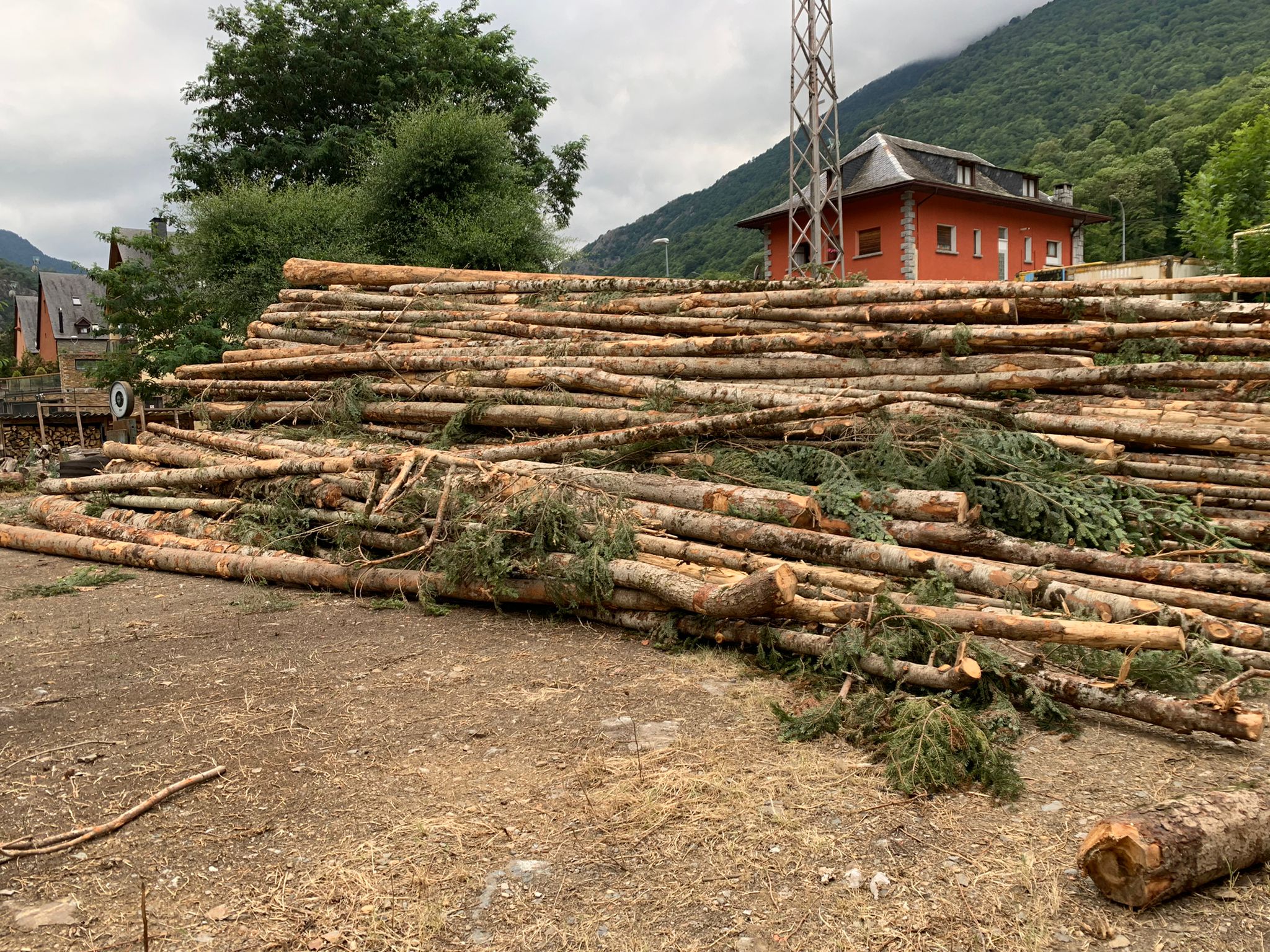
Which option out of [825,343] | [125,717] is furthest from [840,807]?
[825,343]

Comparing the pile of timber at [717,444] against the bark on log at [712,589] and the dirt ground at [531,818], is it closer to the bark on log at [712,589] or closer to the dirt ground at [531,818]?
the bark on log at [712,589]

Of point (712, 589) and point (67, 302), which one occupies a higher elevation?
point (67, 302)

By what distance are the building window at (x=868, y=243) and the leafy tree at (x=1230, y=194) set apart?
396 inches

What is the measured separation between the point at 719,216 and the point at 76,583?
62.9 m

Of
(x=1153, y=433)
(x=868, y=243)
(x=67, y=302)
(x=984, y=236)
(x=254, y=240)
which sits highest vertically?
(x=67, y=302)

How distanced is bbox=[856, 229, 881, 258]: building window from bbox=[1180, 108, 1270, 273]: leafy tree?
10064 mm

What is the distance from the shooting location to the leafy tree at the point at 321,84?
2581 centimetres

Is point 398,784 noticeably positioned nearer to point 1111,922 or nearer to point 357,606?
point 1111,922

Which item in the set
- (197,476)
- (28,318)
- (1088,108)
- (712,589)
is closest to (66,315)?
(28,318)

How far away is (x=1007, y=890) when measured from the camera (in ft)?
8.86

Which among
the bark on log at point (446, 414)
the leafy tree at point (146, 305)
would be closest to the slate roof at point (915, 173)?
the leafy tree at point (146, 305)

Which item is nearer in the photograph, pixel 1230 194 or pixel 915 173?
pixel 915 173

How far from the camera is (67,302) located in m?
44.6

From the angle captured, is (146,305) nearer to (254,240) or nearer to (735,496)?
(254,240)
